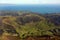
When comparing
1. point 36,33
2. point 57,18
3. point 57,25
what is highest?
point 57,18

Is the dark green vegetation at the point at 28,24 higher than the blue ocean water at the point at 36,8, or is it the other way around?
the blue ocean water at the point at 36,8

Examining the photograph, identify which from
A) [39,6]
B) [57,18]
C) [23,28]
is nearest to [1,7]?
[23,28]

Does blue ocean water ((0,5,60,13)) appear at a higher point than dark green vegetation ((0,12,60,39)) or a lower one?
higher

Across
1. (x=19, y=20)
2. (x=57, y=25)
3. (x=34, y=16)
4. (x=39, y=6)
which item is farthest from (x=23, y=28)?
(x=57, y=25)

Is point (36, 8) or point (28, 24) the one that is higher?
point (36, 8)

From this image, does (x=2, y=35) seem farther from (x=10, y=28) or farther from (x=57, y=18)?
(x=57, y=18)

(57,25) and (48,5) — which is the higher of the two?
(48,5)
